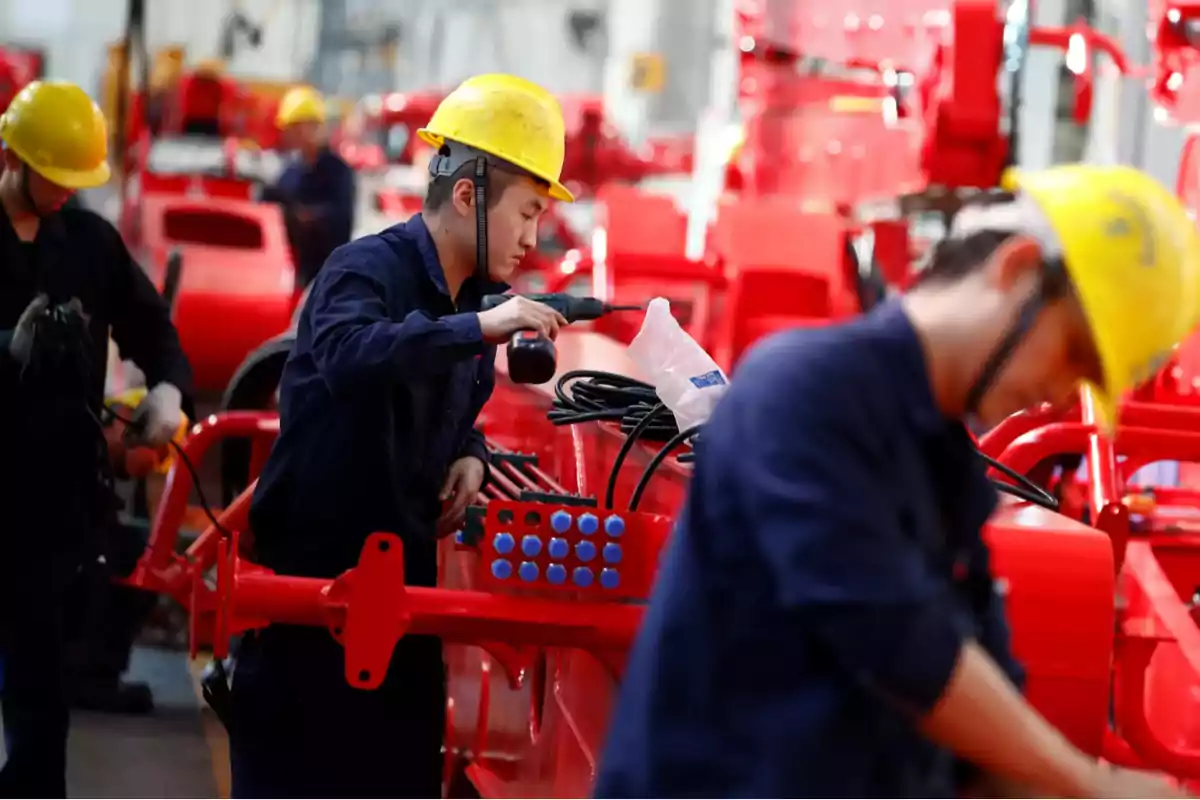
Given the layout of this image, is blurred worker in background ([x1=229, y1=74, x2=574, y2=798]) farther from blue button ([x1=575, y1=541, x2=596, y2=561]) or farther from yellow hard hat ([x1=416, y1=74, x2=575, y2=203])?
blue button ([x1=575, y1=541, x2=596, y2=561])

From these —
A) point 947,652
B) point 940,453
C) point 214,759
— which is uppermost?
point 940,453

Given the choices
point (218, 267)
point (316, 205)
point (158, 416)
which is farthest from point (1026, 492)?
point (316, 205)

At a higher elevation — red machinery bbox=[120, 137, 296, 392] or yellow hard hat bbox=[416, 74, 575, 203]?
yellow hard hat bbox=[416, 74, 575, 203]

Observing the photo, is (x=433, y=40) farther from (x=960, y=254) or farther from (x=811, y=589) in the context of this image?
(x=811, y=589)

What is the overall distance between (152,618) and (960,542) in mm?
5164

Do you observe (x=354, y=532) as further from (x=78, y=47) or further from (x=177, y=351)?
(x=78, y=47)

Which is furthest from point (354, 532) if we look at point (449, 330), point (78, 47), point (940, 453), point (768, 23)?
point (78, 47)

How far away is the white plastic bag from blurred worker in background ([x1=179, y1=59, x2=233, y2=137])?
43.3ft

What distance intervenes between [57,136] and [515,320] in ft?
6.52

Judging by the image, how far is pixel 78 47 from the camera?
982 inches

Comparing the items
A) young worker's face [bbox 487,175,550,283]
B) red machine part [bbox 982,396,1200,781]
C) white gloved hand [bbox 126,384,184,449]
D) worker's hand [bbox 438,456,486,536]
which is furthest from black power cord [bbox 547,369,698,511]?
white gloved hand [bbox 126,384,184,449]

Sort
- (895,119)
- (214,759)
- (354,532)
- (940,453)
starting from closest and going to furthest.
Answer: (940,453) < (354,532) < (214,759) < (895,119)

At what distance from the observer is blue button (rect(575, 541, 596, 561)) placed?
2.78 meters

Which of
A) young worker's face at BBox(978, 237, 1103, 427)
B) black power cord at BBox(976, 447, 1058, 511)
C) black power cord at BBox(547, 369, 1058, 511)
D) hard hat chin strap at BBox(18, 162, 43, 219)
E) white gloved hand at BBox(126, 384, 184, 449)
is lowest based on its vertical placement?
white gloved hand at BBox(126, 384, 184, 449)
